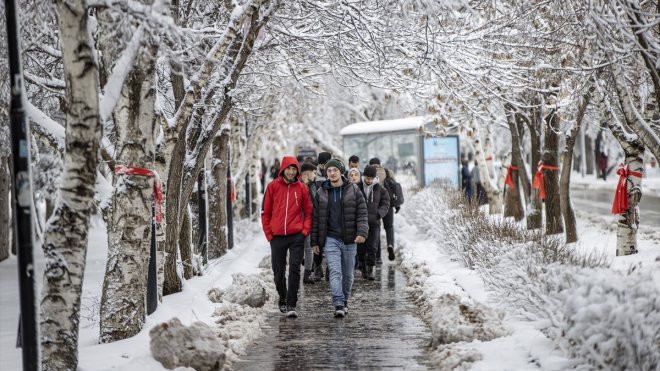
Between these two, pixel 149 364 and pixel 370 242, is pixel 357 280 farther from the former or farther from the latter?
pixel 149 364

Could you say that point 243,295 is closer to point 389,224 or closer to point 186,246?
point 186,246

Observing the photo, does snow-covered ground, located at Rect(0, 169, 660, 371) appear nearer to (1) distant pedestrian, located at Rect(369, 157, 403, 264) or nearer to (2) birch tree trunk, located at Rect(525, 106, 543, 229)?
(1) distant pedestrian, located at Rect(369, 157, 403, 264)

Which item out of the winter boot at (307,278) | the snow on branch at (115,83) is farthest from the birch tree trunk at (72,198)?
the winter boot at (307,278)

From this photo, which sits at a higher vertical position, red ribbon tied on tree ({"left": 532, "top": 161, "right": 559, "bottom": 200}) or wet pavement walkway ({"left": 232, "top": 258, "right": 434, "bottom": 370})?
red ribbon tied on tree ({"left": 532, "top": 161, "right": 559, "bottom": 200})

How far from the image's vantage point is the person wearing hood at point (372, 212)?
514 inches

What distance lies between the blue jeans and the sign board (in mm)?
16913

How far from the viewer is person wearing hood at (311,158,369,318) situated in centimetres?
993

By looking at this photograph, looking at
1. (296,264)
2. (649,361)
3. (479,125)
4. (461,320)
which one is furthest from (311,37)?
(479,125)

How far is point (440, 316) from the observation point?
773cm

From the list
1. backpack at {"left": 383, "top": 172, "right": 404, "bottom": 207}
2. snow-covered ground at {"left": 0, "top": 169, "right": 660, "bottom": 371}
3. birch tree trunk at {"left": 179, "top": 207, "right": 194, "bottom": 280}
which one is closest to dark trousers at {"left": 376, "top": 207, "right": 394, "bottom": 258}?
backpack at {"left": 383, "top": 172, "right": 404, "bottom": 207}

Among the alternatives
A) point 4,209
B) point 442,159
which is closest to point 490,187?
point 442,159

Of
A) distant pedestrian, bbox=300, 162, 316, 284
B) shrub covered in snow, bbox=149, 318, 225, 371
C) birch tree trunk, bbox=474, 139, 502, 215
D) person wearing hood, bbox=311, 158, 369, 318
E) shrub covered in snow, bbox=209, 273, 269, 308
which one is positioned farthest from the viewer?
birch tree trunk, bbox=474, 139, 502, 215

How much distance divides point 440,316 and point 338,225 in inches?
99.1

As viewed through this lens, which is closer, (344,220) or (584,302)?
(584,302)
